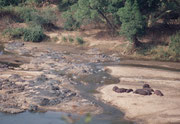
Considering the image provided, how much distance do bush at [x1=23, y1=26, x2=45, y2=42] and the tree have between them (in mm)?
9340

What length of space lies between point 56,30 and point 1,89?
18.0 metres

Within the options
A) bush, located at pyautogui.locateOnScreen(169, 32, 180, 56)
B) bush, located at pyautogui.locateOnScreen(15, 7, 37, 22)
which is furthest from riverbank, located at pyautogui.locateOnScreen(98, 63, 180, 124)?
bush, located at pyautogui.locateOnScreen(15, 7, 37, 22)

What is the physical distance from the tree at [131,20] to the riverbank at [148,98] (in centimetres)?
502

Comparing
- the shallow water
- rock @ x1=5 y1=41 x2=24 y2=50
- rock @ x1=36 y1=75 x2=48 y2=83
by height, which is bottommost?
the shallow water

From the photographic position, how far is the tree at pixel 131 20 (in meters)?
24.6

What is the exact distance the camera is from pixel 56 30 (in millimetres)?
33438

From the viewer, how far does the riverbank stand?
13.2 meters

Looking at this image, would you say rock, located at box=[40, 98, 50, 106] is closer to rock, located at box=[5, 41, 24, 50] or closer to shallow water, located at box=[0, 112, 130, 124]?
shallow water, located at box=[0, 112, 130, 124]

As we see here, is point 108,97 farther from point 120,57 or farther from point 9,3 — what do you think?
point 9,3

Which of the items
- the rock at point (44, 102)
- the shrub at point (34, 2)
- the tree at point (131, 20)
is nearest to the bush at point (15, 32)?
the shrub at point (34, 2)

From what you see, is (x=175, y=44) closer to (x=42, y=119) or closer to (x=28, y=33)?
(x=28, y=33)

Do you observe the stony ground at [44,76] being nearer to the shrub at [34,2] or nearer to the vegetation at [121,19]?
the vegetation at [121,19]

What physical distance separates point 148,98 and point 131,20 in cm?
1119

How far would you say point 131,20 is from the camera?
24969mm
